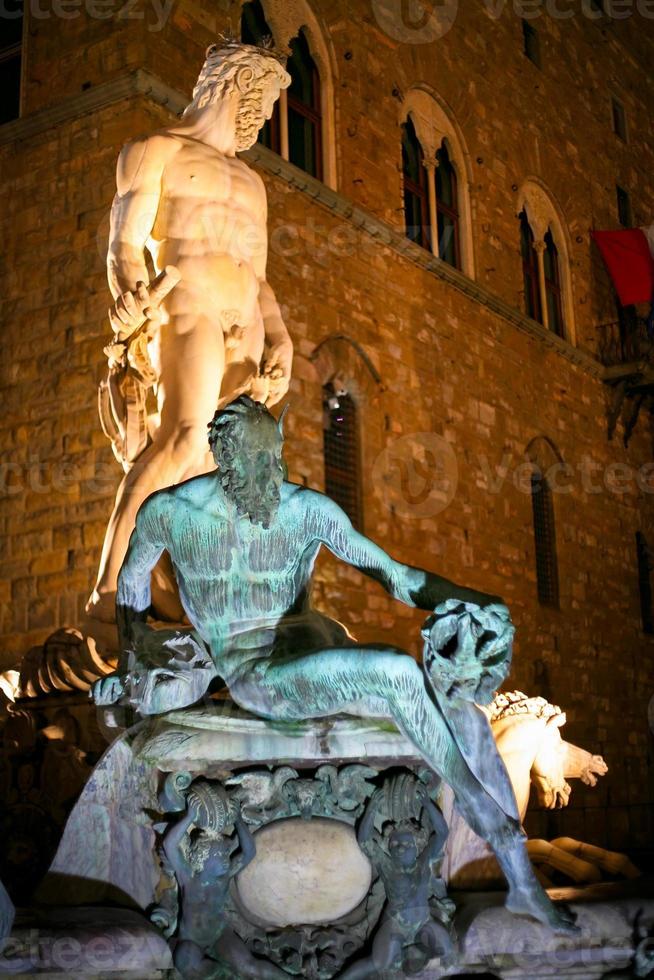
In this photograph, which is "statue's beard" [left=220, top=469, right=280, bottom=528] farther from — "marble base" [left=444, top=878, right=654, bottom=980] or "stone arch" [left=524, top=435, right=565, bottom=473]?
"stone arch" [left=524, top=435, right=565, bottom=473]

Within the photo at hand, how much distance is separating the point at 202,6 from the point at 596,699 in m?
10.0

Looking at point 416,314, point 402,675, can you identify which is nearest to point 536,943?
point 402,675

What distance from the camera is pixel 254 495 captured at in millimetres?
3350

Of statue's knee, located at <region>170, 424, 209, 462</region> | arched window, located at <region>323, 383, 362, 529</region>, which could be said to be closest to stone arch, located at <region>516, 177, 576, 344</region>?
arched window, located at <region>323, 383, 362, 529</region>

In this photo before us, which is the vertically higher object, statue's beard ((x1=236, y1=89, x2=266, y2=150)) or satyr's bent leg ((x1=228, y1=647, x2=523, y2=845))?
statue's beard ((x1=236, y1=89, x2=266, y2=150))

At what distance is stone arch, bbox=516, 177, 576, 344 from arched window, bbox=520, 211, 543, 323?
102mm

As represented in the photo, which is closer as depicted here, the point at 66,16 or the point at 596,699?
the point at 66,16

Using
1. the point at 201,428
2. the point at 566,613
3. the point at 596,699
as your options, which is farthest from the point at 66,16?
the point at 596,699

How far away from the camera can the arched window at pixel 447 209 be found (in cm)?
1594

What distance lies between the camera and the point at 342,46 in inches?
556

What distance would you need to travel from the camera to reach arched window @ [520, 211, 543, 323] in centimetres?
1795

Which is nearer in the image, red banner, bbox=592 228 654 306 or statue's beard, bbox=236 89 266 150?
statue's beard, bbox=236 89 266 150

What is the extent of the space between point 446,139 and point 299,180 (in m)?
4.14

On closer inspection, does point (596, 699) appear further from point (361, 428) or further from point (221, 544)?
point (221, 544)
